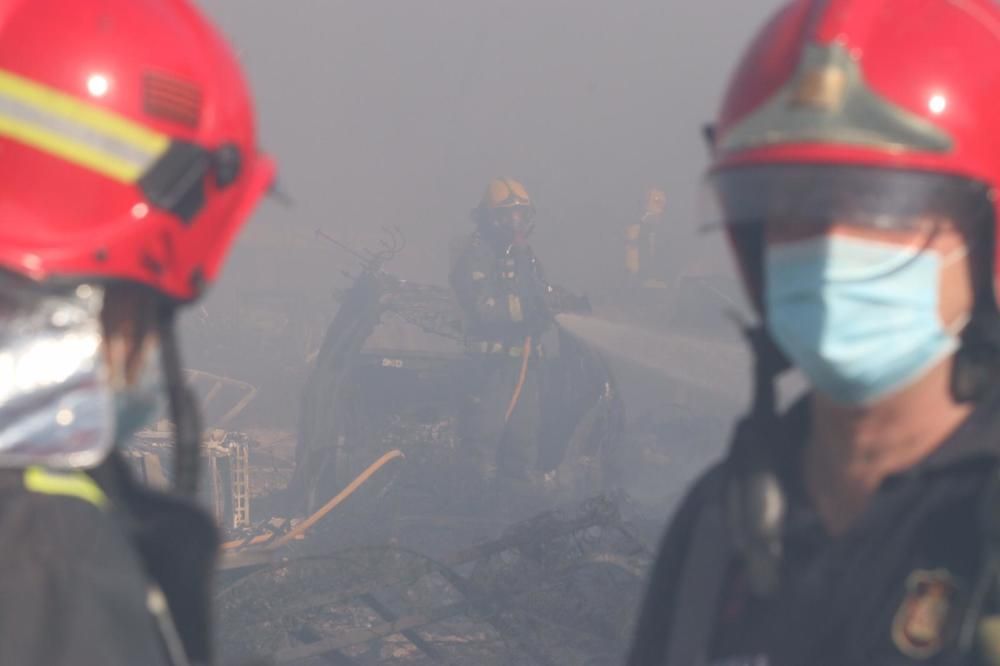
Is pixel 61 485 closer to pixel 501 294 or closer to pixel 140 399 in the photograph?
pixel 140 399

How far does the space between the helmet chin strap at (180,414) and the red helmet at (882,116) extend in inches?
42.7

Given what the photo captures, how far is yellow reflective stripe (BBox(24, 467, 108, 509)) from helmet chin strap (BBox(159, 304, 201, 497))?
1.31ft

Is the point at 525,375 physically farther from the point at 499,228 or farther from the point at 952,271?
the point at 952,271

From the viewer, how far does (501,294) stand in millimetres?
13602

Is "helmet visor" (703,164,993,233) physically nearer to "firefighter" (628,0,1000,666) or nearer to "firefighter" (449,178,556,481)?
"firefighter" (628,0,1000,666)

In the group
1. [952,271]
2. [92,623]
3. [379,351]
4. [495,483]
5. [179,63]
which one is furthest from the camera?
[379,351]

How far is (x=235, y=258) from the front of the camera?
1271 inches

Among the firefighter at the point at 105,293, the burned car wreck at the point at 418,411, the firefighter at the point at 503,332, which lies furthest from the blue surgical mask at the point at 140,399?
the firefighter at the point at 503,332

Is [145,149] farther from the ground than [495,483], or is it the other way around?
[145,149]

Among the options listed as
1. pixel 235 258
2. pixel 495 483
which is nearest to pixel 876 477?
pixel 495 483

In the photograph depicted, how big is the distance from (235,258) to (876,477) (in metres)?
31.2

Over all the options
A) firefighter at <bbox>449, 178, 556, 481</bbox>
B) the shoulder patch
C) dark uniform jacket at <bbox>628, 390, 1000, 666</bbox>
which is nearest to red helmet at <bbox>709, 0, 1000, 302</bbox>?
dark uniform jacket at <bbox>628, 390, 1000, 666</bbox>

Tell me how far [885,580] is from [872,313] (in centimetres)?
43

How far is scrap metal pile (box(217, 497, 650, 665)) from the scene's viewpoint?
27.0ft
